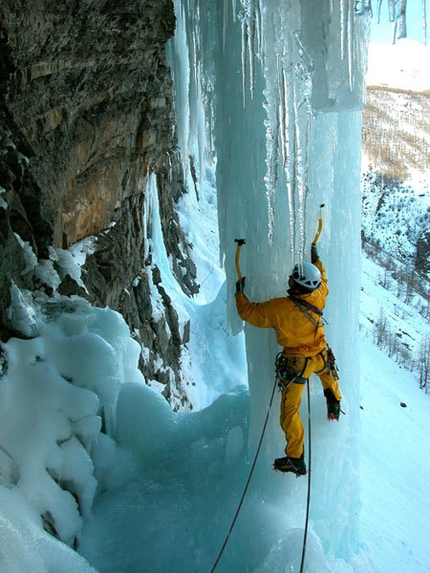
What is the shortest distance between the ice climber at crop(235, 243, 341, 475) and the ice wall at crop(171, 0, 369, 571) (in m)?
0.19

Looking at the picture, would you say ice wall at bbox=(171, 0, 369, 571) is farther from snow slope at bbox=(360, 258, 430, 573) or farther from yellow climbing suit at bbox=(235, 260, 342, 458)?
snow slope at bbox=(360, 258, 430, 573)

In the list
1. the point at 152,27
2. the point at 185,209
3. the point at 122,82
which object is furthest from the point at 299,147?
the point at 185,209

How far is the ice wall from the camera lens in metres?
2.86

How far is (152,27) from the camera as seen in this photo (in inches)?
201

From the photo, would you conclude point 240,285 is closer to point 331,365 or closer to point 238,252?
point 238,252

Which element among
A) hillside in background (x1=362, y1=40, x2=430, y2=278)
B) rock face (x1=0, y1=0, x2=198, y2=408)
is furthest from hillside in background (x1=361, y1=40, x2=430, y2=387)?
rock face (x1=0, y1=0, x2=198, y2=408)

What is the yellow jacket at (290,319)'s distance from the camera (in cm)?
317

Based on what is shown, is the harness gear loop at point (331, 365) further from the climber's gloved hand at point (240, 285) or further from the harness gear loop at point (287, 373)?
the climber's gloved hand at point (240, 285)

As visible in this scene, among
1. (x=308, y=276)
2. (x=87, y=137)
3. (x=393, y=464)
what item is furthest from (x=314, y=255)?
(x=393, y=464)

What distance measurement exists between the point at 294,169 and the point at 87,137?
11.5 feet

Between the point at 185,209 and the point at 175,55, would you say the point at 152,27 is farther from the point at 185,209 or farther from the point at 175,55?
the point at 185,209

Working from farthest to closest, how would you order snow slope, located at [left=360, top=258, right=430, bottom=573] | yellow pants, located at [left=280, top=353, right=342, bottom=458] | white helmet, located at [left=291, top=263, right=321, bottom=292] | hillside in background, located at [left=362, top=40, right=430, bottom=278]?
1. hillside in background, located at [left=362, top=40, right=430, bottom=278]
2. snow slope, located at [left=360, top=258, right=430, bottom=573]
3. yellow pants, located at [left=280, top=353, right=342, bottom=458]
4. white helmet, located at [left=291, top=263, right=321, bottom=292]

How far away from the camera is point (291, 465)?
3.26 metres

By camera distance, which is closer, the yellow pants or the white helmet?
the white helmet
